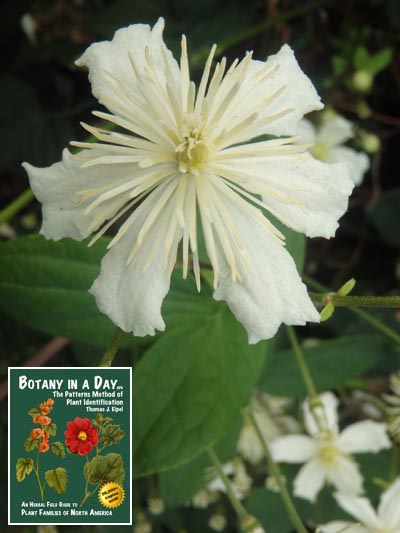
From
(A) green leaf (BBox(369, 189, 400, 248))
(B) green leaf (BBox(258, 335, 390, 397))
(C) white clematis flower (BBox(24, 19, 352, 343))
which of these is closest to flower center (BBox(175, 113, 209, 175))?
(C) white clematis flower (BBox(24, 19, 352, 343))

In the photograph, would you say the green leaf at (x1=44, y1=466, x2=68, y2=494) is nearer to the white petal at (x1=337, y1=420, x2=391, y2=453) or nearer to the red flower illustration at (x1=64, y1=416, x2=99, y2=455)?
the red flower illustration at (x1=64, y1=416, x2=99, y2=455)

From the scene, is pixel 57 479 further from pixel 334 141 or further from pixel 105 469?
pixel 334 141

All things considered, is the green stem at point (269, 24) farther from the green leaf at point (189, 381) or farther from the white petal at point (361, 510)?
the white petal at point (361, 510)

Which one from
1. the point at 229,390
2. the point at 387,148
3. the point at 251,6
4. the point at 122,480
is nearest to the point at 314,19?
the point at 251,6

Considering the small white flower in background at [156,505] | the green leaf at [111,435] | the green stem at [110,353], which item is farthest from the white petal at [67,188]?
the small white flower in background at [156,505]

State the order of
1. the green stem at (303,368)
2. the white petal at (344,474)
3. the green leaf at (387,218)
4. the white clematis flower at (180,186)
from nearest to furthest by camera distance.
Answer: the white clematis flower at (180,186), the green stem at (303,368), the white petal at (344,474), the green leaf at (387,218)

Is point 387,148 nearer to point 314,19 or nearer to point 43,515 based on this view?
point 314,19
